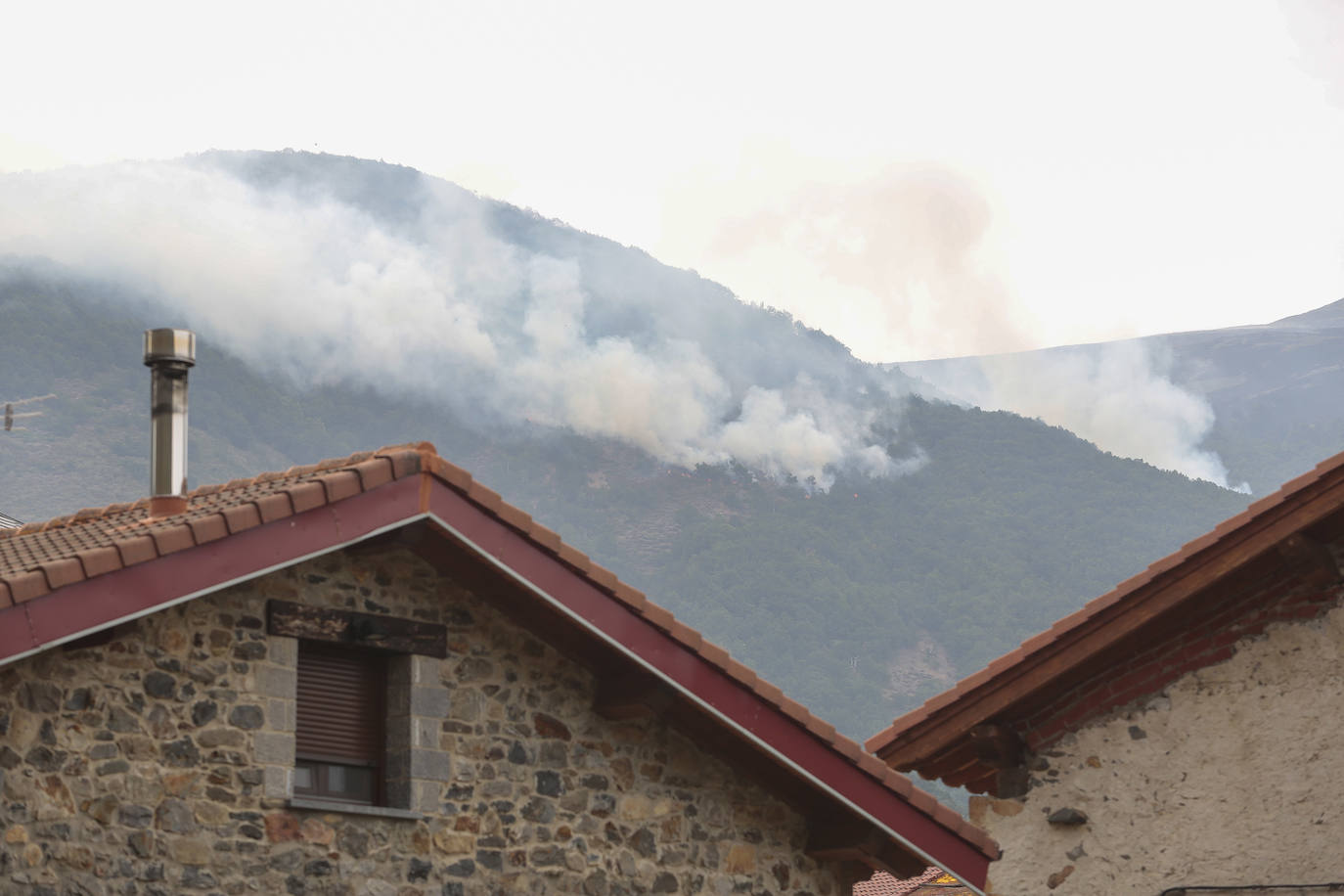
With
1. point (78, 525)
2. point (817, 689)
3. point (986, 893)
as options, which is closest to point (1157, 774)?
point (986, 893)

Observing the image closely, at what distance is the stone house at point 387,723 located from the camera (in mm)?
8188

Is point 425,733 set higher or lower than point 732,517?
lower

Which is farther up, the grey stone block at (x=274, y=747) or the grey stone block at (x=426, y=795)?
the grey stone block at (x=274, y=747)

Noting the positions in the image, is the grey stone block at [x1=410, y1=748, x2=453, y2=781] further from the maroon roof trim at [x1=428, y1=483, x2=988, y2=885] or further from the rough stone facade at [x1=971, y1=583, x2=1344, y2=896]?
the rough stone facade at [x1=971, y1=583, x2=1344, y2=896]

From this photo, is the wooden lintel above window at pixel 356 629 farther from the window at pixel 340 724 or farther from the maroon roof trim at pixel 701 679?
the maroon roof trim at pixel 701 679

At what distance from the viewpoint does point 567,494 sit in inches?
7431

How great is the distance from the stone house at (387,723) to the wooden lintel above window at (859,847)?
2 centimetres

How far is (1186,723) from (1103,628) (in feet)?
2.42

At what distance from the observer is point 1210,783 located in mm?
9711

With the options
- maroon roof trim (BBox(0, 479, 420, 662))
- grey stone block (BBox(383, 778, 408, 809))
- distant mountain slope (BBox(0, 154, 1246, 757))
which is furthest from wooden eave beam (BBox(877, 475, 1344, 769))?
distant mountain slope (BBox(0, 154, 1246, 757))

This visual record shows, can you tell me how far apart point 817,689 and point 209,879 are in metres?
140

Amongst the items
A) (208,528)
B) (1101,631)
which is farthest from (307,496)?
(1101,631)

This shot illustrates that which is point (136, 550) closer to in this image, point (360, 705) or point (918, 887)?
point (360, 705)

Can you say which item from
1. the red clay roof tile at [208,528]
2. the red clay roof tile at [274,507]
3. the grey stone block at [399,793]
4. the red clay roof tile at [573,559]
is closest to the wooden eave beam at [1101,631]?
the red clay roof tile at [573,559]
